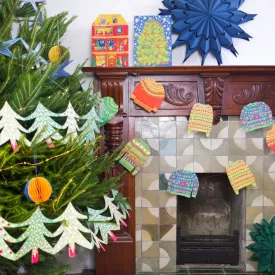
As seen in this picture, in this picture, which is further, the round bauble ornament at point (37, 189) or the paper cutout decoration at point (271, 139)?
the paper cutout decoration at point (271, 139)

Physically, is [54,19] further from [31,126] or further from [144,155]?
[144,155]

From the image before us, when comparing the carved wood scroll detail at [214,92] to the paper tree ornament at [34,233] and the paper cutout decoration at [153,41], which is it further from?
the paper tree ornament at [34,233]

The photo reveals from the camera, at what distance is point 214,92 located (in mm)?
2043

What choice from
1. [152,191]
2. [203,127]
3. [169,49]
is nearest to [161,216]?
[152,191]

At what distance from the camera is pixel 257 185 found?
84.0 inches

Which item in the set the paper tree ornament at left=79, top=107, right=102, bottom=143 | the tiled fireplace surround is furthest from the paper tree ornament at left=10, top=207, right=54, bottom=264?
the tiled fireplace surround

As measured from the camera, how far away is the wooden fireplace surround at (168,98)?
2.04m

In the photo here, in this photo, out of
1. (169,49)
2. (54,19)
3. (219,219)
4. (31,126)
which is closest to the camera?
(31,126)

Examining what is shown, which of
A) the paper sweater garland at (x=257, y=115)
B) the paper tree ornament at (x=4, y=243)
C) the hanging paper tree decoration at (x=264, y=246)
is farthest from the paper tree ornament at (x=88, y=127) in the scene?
the hanging paper tree decoration at (x=264, y=246)

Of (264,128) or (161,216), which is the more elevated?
(264,128)

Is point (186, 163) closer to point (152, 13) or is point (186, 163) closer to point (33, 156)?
point (152, 13)

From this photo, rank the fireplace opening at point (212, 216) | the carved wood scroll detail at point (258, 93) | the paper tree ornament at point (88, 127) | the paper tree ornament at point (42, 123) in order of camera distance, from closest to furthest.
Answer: the paper tree ornament at point (42, 123)
the paper tree ornament at point (88, 127)
the carved wood scroll detail at point (258, 93)
the fireplace opening at point (212, 216)

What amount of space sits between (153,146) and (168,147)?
86 mm

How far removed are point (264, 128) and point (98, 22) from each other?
110cm
